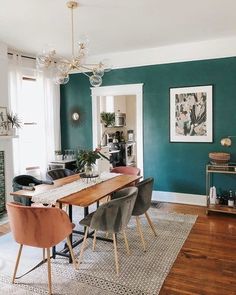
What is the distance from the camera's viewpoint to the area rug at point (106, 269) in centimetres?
258

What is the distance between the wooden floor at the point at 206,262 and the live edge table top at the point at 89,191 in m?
1.05

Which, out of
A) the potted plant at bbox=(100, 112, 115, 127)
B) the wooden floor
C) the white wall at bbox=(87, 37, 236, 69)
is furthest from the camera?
the potted plant at bbox=(100, 112, 115, 127)

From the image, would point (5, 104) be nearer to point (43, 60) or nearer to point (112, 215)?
point (43, 60)

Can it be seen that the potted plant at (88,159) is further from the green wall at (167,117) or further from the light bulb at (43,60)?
the green wall at (167,117)

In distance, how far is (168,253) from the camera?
3248 mm

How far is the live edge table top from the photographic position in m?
2.83

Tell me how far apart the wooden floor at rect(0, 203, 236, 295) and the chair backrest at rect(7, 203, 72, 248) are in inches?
43.6

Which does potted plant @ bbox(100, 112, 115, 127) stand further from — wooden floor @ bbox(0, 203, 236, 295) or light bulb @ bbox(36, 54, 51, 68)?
light bulb @ bbox(36, 54, 51, 68)

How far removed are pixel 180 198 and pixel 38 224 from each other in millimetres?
3289

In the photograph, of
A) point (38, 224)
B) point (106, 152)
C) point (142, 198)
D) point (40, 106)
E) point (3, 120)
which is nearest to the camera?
point (38, 224)

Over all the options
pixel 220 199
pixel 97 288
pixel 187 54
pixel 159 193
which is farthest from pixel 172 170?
pixel 97 288

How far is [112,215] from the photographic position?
2783 mm

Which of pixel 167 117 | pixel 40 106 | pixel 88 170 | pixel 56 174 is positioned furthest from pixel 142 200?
pixel 40 106

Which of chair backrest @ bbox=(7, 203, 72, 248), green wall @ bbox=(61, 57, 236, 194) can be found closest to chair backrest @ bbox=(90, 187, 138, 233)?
chair backrest @ bbox=(7, 203, 72, 248)
